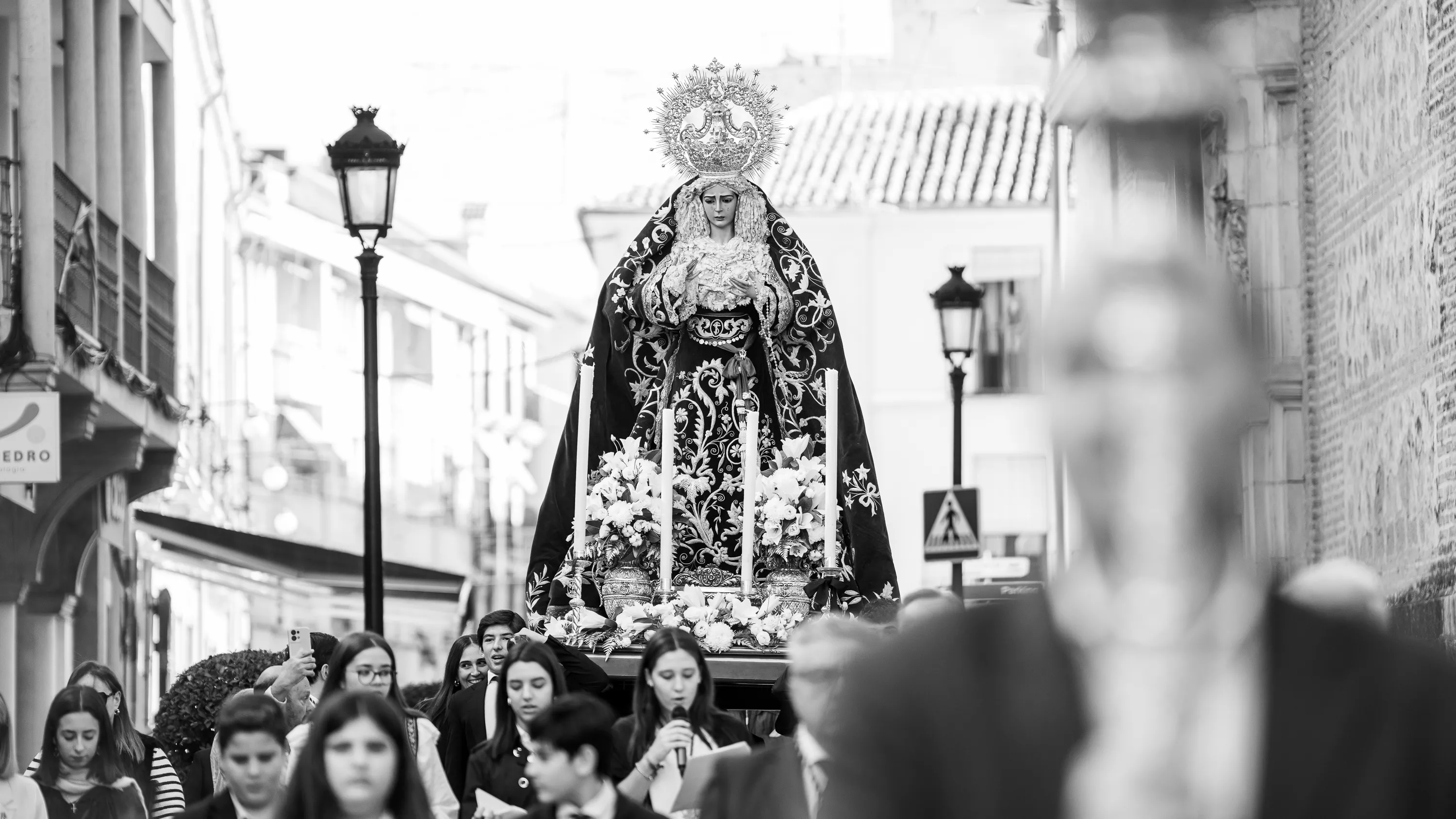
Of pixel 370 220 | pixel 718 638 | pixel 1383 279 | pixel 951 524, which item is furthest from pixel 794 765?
pixel 1383 279

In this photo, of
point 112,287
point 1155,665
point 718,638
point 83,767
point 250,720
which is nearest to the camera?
point 1155,665

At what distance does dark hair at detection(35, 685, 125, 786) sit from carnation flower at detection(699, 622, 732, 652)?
244 cm

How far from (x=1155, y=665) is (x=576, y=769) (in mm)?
4579

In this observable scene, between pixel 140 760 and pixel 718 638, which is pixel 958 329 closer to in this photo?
pixel 718 638

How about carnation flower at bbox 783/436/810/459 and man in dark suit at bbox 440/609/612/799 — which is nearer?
man in dark suit at bbox 440/609/612/799

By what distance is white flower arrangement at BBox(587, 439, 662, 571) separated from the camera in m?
10.3

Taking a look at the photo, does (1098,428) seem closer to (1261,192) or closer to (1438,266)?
(1261,192)

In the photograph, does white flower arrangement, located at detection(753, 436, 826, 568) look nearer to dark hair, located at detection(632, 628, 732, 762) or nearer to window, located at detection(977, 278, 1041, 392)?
dark hair, located at detection(632, 628, 732, 762)

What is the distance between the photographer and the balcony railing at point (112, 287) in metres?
18.6

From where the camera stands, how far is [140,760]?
29.1 feet

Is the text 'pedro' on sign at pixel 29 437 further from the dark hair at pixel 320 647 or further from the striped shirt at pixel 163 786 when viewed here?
the striped shirt at pixel 163 786

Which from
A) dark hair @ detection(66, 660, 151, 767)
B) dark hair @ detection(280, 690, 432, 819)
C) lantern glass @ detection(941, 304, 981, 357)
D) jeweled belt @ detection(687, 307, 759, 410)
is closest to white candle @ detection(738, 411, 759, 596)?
jeweled belt @ detection(687, 307, 759, 410)

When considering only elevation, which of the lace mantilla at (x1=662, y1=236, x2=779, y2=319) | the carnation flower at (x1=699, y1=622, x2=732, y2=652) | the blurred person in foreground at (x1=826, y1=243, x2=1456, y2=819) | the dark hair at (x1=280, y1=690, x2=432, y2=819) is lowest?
the dark hair at (x1=280, y1=690, x2=432, y2=819)

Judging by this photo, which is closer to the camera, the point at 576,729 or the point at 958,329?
the point at 576,729
